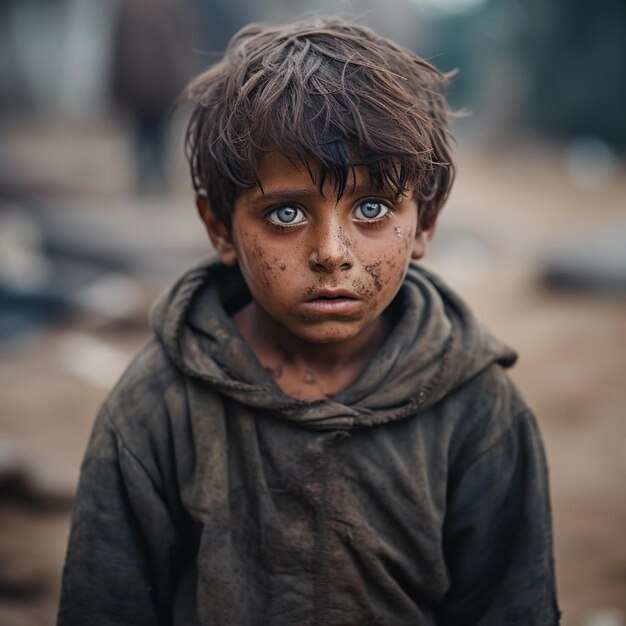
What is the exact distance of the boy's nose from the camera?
4.22 ft

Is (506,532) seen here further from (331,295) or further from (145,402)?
(145,402)

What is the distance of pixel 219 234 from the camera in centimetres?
155

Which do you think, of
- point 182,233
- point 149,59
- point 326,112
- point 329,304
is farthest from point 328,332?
point 149,59

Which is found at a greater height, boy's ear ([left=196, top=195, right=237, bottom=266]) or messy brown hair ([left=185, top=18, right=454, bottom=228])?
messy brown hair ([left=185, top=18, right=454, bottom=228])

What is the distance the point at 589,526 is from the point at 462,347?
71.6 inches

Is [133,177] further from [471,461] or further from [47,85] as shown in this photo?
[471,461]

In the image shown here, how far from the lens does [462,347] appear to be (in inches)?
59.5

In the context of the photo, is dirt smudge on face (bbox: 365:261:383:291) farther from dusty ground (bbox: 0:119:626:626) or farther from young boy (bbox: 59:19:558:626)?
dusty ground (bbox: 0:119:626:626)

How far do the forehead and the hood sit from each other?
1.10 ft

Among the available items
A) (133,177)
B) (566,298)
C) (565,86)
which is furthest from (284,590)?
(565,86)

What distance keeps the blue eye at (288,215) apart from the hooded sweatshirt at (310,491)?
28cm

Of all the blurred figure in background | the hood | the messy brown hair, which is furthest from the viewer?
the blurred figure in background

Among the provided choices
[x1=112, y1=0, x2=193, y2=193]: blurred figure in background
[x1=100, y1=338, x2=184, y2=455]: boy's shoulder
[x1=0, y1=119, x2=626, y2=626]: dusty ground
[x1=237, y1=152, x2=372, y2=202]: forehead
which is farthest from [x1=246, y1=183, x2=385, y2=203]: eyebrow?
[x1=112, y1=0, x2=193, y2=193]: blurred figure in background

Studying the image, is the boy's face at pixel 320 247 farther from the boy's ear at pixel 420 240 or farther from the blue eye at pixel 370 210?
the boy's ear at pixel 420 240
